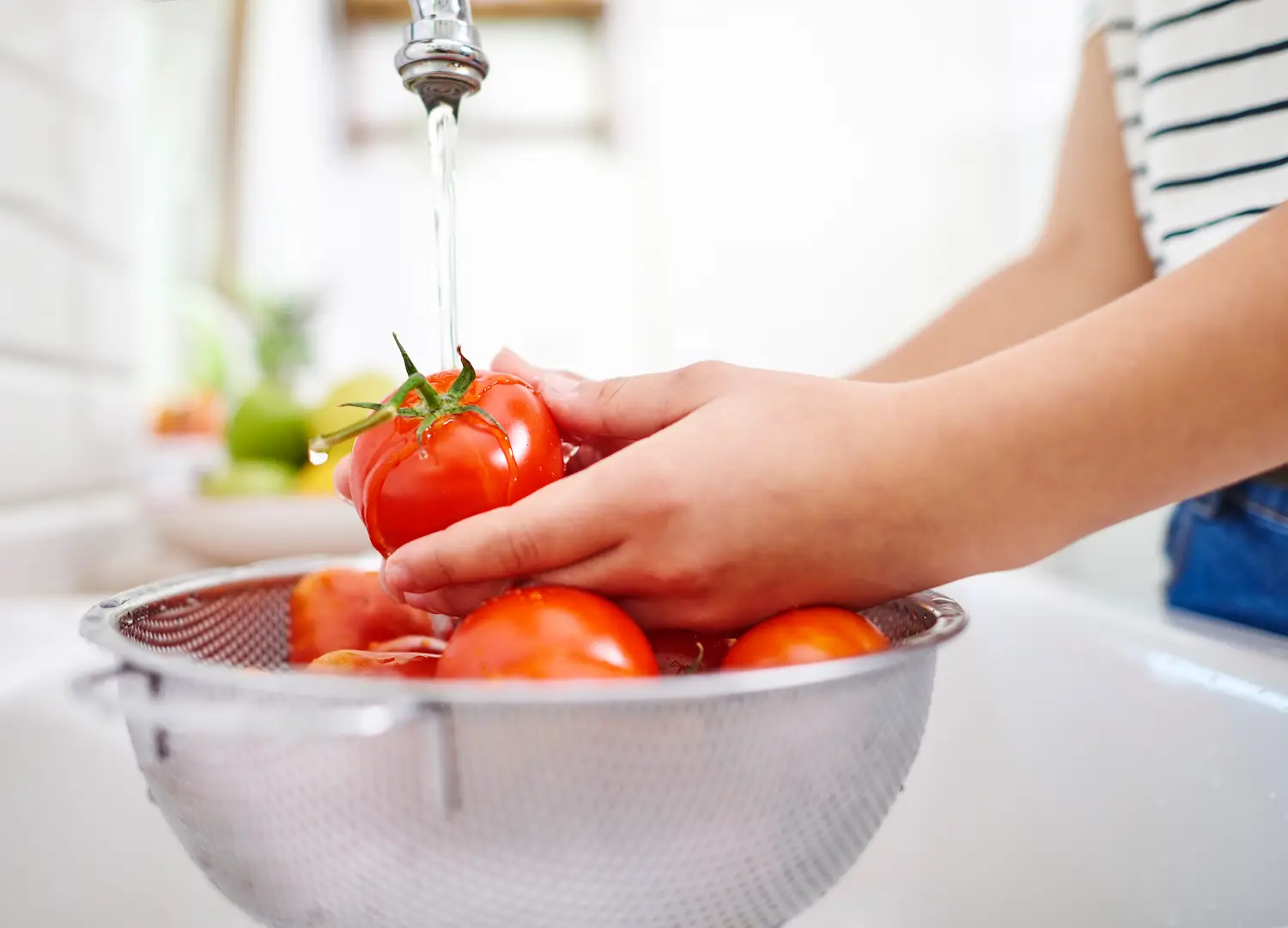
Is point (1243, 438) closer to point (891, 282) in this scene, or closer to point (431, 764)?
point (431, 764)

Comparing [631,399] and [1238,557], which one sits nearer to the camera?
[631,399]

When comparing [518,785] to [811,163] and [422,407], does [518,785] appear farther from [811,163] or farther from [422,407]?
[811,163]

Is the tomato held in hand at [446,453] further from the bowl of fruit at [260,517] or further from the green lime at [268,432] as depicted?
the green lime at [268,432]

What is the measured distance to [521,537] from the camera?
11.9 inches

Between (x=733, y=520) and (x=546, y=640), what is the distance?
7cm

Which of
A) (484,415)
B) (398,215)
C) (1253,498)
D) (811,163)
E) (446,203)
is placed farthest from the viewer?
(398,215)

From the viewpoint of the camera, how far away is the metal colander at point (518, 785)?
25 cm

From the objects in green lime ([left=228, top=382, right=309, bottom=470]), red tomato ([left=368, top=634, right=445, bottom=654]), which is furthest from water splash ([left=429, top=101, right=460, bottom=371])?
green lime ([left=228, top=382, right=309, bottom=470])

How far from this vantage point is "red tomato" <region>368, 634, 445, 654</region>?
1.30 feet

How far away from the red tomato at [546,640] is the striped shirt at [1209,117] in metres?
0.49

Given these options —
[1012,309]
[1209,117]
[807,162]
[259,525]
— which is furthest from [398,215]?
[1209,117]

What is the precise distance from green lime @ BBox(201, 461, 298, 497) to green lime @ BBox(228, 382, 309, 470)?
0.08ft

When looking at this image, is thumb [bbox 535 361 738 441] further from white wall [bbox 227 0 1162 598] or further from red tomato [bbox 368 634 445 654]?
white wall [bbox 227 0 1162 598]

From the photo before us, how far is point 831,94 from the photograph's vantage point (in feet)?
7.39
